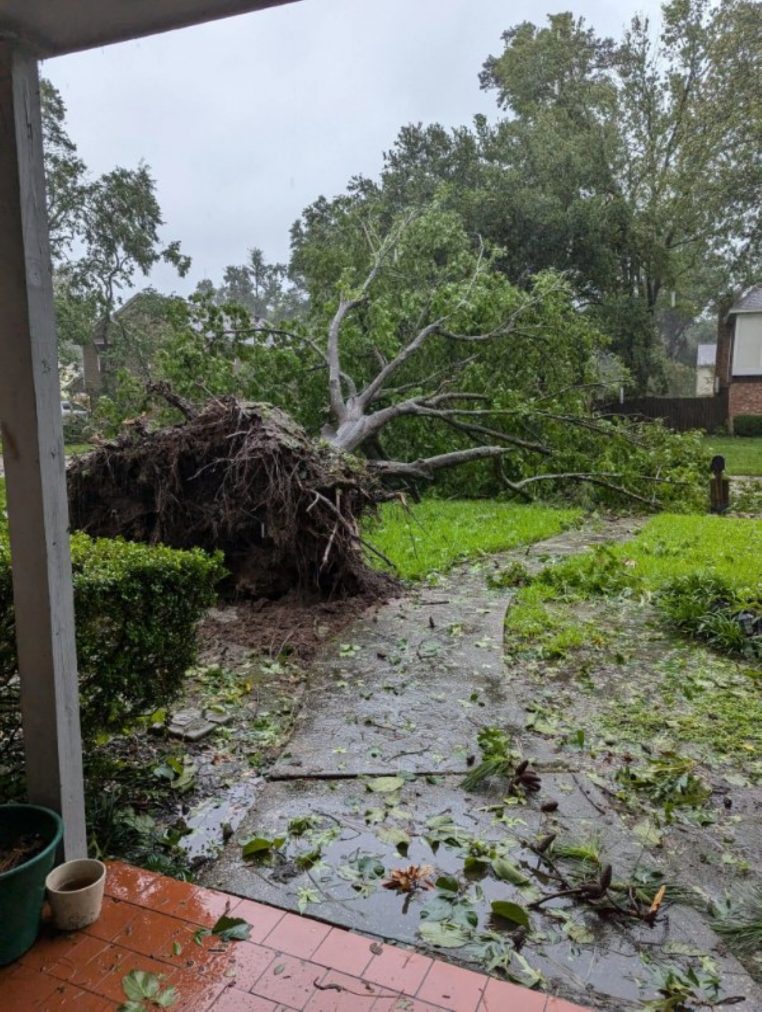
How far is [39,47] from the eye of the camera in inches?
64.2

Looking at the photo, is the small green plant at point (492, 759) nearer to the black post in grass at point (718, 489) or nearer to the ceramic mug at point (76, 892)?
Answer: the ceramic mug at point (76, 892)

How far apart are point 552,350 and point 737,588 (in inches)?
227

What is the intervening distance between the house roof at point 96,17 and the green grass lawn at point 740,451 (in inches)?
420

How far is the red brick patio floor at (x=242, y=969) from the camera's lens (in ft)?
5.05

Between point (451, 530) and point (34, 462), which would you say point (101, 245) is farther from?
point (34, 462)

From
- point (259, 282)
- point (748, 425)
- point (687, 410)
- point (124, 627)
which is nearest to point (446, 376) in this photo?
point (124, 627)

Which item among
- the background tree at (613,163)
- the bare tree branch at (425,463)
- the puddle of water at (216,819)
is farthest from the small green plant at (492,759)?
the background tree at (613,163)

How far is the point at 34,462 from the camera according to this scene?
1694 millimetres

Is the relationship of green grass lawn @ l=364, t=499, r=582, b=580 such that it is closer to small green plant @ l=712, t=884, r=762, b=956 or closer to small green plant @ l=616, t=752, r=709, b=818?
small green plant @ l=616, t=752, r=709, b=818

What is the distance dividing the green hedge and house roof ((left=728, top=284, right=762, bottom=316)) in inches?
894

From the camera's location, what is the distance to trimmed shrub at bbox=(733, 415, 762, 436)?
19266mm

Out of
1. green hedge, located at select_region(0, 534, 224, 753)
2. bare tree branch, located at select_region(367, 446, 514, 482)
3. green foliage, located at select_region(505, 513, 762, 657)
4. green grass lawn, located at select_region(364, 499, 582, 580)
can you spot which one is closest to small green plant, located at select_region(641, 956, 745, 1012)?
green hedge, located at select_region(0, 534, 224, 753)

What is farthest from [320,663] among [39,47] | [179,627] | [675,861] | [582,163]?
[582,163]

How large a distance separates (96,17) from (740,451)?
16747 millimetres
